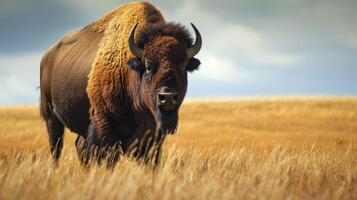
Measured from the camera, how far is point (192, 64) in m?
7.96

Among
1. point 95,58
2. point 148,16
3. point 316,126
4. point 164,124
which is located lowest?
point 316,126

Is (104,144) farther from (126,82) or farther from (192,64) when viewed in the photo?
(192,64)

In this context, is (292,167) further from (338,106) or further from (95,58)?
(338,106)

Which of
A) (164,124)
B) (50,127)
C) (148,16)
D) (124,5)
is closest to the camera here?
(164,124)

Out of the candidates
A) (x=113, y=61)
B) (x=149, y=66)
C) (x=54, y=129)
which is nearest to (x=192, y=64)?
(x=149, y=66)

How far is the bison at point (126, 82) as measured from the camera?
7.43 meters

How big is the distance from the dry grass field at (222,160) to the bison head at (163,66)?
70 cm

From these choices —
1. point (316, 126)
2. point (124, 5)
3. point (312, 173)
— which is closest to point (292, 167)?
point (312, 173)

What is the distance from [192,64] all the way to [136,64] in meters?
0.79

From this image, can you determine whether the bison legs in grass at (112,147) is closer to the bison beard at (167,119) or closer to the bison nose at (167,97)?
the bison beard at (167,119)

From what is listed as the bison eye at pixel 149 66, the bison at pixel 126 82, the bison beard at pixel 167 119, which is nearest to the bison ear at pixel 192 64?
the bison at pixel 126 82

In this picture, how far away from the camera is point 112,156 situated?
844cm

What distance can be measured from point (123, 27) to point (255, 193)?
4409 millimetres

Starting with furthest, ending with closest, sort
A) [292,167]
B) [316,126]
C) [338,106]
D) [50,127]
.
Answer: [338,106], [316,126], [50,127], [292,167]
